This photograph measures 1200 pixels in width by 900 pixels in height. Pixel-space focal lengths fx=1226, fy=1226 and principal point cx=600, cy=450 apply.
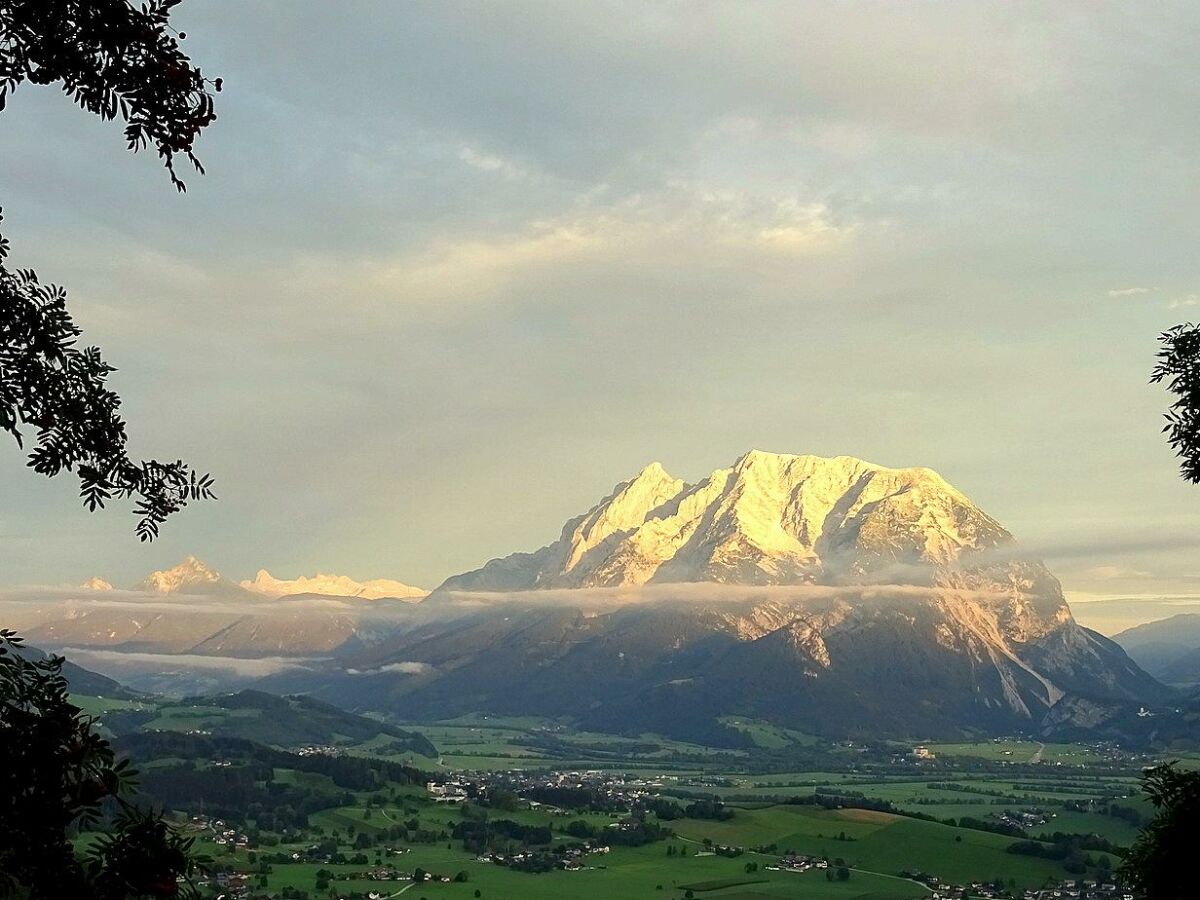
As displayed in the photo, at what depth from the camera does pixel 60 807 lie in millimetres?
12914

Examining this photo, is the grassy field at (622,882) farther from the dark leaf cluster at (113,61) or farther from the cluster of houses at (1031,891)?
the dark leaf cluster at (113,61)

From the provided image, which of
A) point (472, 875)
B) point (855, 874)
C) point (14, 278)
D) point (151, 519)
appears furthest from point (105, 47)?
point (855, 874)

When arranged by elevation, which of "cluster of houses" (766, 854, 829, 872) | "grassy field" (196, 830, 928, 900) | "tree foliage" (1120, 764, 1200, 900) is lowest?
"cluster of houses" (766, 854, 829, 872)

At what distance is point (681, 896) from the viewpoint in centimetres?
16338

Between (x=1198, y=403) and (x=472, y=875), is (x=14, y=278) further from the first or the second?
(x=472, y=875)

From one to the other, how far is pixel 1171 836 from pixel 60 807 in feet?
69.6

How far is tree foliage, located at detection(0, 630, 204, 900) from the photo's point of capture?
42.2 ft

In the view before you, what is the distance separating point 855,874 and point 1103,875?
3749 cm

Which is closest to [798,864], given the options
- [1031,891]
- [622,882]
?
[622,882]

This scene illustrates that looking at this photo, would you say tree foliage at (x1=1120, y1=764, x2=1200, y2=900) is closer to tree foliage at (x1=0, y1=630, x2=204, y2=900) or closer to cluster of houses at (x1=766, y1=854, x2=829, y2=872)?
tree foliage at (x1=0, y1=630, x2=204, y2=900)

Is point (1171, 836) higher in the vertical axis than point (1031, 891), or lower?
higher

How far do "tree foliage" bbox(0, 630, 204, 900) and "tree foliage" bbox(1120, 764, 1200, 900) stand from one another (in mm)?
19492

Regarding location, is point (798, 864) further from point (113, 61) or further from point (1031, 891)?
point (113, 61)

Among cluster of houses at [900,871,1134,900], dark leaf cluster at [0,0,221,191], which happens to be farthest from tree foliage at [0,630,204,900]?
cluster of houses at [900,871,1134,900]
